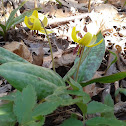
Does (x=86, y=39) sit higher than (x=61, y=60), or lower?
higher

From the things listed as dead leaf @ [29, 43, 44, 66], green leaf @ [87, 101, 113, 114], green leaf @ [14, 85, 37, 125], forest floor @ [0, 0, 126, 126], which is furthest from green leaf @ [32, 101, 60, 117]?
dead leaf @ [29, 43, 44, 66]

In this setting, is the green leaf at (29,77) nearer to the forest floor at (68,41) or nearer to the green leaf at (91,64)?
the forest floor at (68,41)

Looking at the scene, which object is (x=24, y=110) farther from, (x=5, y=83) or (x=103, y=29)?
(x=103, y=29)

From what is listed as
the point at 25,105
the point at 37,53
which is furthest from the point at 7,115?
the point at 37,53

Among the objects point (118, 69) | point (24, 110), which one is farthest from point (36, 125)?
point (118, 69)

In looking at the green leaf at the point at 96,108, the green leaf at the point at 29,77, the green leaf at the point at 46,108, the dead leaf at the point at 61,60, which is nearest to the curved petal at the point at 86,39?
the green leaf at the point at 29,77

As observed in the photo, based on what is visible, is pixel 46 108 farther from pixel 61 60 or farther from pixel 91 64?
pixel 61 60
